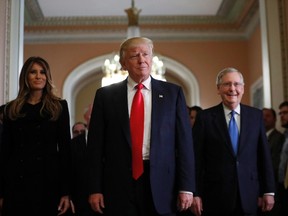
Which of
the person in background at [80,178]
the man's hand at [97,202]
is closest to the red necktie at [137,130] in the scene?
the man's hand at [97,202]

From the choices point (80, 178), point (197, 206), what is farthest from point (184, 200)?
point (80, 178)

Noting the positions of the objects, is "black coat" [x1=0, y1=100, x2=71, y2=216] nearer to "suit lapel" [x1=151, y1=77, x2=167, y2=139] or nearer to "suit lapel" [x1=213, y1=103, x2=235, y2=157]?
"suit lapel" [x1=151, y1=77, x2=167, y2=139]

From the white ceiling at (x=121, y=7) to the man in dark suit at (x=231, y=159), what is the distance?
6004 mm

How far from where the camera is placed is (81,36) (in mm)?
10273

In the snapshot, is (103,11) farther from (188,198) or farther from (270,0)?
(188,198)

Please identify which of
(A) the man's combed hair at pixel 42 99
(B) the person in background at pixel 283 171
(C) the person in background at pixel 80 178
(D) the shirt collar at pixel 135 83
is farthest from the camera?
(B) the person in background at pixel 283 171

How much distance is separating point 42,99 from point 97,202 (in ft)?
2.41

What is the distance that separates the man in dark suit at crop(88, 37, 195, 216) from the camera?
2.50 meters

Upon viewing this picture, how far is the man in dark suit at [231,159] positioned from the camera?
305 centimetres

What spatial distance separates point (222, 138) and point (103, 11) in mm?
6693

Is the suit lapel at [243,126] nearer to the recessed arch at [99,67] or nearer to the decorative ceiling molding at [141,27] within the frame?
the decorative ceiling molding at [141,27]

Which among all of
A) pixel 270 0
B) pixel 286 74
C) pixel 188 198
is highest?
pixel 270 0

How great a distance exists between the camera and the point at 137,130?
258cm

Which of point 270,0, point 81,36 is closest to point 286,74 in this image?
point 270,0
